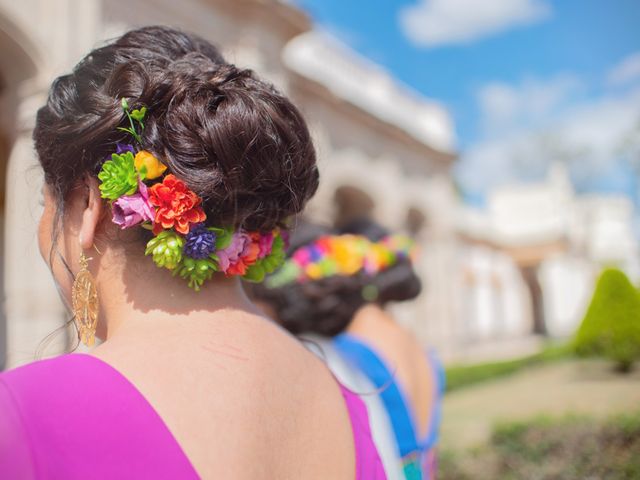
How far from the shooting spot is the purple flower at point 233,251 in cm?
106

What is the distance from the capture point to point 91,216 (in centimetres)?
104

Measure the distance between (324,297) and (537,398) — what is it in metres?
7.65

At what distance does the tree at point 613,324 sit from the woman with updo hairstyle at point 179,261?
10.2m

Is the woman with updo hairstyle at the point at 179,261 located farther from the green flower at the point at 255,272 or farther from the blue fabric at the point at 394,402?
the blue fabric at the point at 394,402

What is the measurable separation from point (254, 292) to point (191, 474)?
7.06 ft

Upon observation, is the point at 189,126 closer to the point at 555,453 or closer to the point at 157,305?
the point at 157,305

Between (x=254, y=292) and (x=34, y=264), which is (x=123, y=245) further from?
(x=34, y=264)

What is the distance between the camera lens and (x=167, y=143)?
3.35 feet

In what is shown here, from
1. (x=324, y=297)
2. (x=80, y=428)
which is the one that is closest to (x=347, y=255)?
(x=324, y=297)

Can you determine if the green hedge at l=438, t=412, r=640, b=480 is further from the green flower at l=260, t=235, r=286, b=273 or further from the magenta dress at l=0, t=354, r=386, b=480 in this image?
the magenta dress at l=0, t=354, r=386, b=480

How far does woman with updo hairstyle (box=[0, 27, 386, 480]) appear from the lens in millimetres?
874

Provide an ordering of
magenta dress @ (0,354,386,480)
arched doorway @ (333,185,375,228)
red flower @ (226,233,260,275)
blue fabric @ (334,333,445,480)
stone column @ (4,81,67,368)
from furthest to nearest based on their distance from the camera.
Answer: arched doorway @ (333,185,375,228), stone column @ (4,81,67,368), blue fabric @ (334,333,445,480), red flower @ (226,233,260,275), magenta dress @ (0,354,386,480)

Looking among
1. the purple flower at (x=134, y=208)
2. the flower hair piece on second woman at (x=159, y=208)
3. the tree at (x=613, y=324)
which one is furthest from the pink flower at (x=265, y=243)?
the tree at (x=613, y=324)

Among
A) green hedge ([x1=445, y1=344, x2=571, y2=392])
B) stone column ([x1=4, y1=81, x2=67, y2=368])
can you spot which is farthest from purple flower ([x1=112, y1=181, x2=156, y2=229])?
green hedge ([x1=445, y1=344, x2=571, y2=392])
